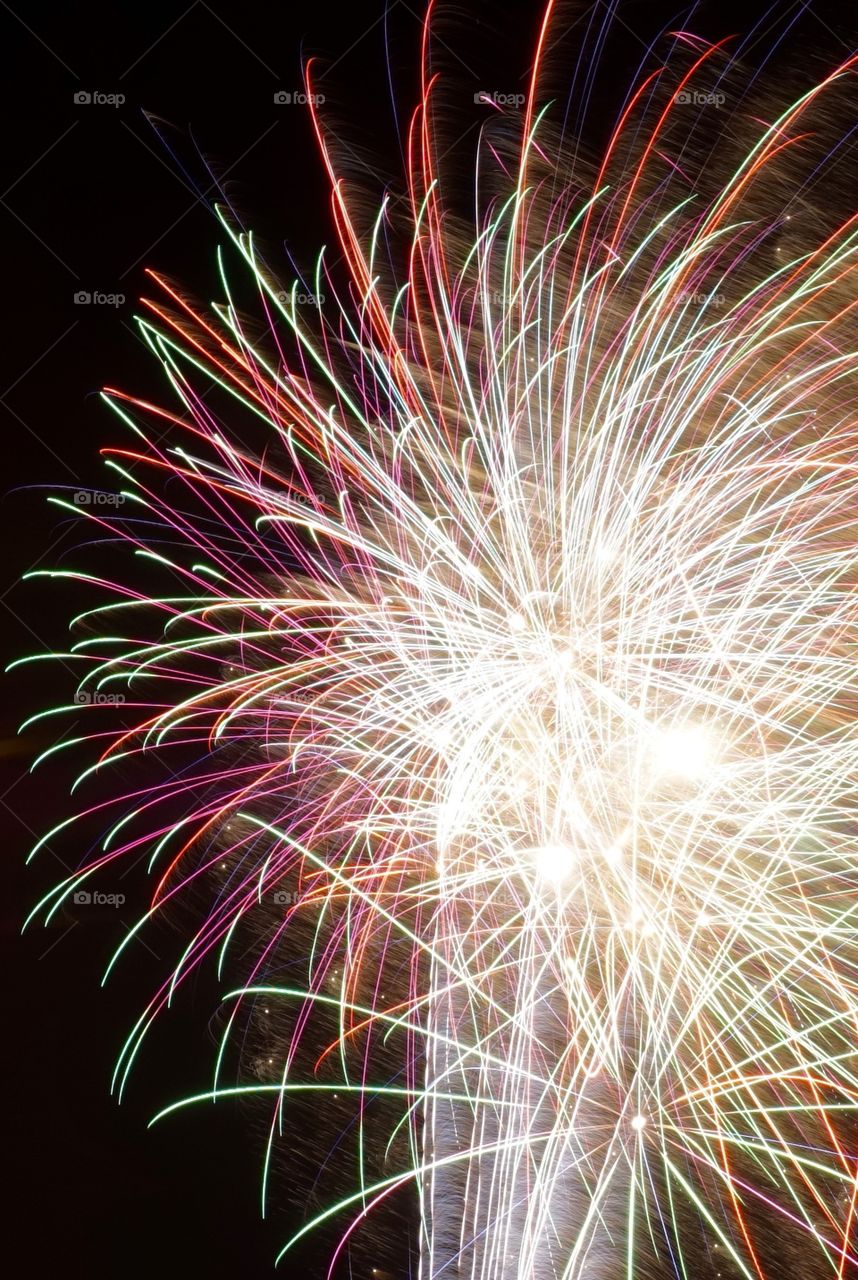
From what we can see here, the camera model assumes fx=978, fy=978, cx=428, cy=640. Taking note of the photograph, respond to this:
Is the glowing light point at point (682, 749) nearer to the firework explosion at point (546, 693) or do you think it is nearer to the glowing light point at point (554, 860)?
the firework explosion at point (546, 693)

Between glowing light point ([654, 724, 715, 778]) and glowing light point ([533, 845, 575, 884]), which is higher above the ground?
glowing light point ([654, 724, 715, 778])

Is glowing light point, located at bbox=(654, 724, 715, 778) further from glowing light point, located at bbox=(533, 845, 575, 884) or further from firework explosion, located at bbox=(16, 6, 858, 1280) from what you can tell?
glowing light point, located at bbox=(533, 845, 575, 884)

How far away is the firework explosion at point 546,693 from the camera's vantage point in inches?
71.7

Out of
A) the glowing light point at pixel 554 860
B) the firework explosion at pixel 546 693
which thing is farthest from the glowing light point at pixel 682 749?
the glowing light point at pixel 554 860

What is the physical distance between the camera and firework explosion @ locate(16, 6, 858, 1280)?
1.82 metres

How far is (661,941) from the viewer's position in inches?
72.8

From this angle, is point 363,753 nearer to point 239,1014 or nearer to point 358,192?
point 239,1014

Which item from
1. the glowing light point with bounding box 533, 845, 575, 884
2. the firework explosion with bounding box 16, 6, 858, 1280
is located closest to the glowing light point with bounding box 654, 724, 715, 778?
the firework explosion with bounding box 16, 6, 858, 1280

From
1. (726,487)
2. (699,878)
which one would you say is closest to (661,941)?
(699,878)

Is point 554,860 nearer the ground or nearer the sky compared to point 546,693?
nearer the ground

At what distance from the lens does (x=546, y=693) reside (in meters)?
1.82

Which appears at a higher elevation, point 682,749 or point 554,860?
point 682,749

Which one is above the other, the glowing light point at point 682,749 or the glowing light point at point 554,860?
the glowing light point at point 682,749

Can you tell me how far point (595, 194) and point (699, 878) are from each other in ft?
4.47
